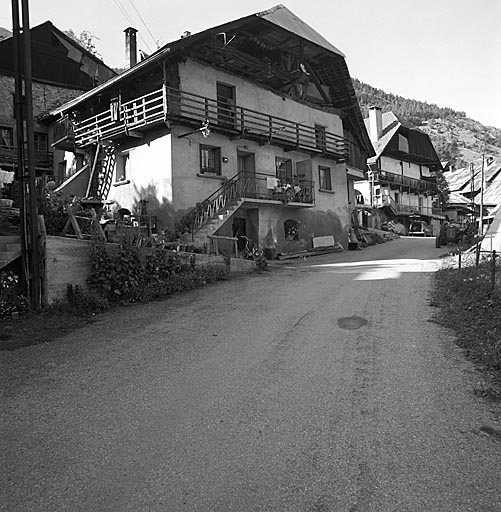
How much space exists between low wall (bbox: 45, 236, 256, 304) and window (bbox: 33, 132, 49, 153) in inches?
779

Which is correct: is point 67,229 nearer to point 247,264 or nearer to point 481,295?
point 247,264

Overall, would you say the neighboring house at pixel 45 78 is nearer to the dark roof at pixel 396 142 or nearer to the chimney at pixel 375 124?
the dark roof at pixel 396 142

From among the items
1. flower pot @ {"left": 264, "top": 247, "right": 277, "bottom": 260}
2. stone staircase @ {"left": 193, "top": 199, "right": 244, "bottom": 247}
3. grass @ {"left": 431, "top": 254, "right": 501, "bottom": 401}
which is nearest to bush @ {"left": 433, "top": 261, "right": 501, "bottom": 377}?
grass @ {"left": 431, "top": 254, "right": 501, "bottom": 401}

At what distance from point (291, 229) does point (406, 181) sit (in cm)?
3148

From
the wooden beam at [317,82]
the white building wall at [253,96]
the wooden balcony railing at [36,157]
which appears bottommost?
the wooden balcony railing at [36,157]

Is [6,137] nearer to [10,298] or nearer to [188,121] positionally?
[188,121]

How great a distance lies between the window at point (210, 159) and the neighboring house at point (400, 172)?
2865 cm

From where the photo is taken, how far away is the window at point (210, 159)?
19.4m

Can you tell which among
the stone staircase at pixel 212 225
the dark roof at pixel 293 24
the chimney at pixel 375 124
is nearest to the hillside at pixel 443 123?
the chimney at pixel 375 124

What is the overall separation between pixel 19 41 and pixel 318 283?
8.68 meters

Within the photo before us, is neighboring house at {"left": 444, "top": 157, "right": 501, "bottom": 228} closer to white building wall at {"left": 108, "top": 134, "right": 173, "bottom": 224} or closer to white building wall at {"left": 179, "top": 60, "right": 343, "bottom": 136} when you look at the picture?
white building wall at {"left": 179, "top": 60, "right": 343, "bottom": 136}

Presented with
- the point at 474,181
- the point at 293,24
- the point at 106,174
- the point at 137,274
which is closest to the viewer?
the point at 137,274

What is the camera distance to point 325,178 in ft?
88.2

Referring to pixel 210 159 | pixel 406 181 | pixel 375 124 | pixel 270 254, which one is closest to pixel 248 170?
pixel 210 159
